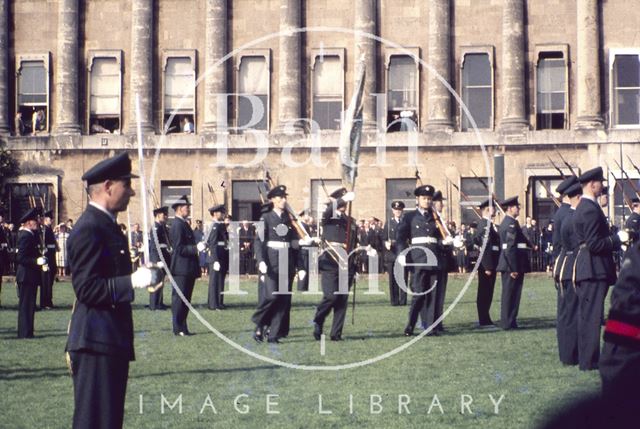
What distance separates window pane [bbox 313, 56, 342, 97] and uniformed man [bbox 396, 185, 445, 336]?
2255 cm

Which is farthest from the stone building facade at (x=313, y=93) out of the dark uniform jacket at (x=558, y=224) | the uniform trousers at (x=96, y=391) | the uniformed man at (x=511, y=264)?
the uniform trousers at (x=96, y=391)

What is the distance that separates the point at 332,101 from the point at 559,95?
8.03m

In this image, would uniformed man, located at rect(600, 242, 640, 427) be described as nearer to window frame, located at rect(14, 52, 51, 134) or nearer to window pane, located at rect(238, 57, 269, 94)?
window pane, located at rect(238, 57, 269, 94)

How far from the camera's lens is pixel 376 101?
4153cm

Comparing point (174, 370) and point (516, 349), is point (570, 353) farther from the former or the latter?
point (174, 370)

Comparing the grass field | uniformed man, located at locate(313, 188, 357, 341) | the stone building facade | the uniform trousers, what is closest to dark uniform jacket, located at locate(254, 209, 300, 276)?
uniformed man, located at locate(313, 188, 357, 341)

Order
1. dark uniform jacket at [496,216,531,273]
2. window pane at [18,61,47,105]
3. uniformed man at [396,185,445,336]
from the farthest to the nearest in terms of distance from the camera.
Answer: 1. window pane at [18,61,47,105]
2. dark uniform jacket at [496,216,531,273]
3. uniformed man at [396,185,445,336]

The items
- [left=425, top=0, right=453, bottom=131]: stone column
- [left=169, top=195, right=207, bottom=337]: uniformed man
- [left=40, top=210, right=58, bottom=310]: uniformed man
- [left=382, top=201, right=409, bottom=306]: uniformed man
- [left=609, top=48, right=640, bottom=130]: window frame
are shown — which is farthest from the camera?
[left=425, top=0, right=453, bottom=131]: stone column

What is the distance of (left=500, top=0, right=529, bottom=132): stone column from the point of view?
40.5m

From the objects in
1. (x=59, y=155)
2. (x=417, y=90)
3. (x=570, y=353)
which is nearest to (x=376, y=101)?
(x=417, y=90)

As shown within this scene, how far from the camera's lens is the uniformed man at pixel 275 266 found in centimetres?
1752

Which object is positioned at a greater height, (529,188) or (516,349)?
(529,188)

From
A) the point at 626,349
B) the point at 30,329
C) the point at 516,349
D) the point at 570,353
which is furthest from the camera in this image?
the point at 30,329

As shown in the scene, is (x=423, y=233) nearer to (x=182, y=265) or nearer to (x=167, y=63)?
(x=182, y=265)
